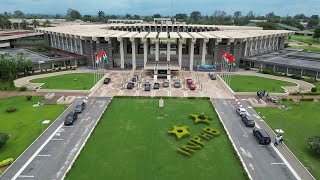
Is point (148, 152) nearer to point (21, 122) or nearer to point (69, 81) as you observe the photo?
point (21, 122)

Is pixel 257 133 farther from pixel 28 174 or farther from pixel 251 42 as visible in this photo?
pixel 251 42

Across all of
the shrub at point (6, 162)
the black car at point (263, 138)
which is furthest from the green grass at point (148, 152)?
the shrub at point (6, 162)

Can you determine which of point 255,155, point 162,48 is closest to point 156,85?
point 255,155

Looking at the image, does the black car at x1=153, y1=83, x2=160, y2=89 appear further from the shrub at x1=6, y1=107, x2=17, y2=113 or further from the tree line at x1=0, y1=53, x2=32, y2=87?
the tree line at x1=0, y1=53, x2=32, y2=87

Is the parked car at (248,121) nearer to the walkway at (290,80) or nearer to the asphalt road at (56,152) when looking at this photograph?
the walkway at (290,80)

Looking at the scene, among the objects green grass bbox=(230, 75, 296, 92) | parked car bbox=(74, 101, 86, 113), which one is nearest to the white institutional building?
green grass bbox=(230, 75, 296, 92)

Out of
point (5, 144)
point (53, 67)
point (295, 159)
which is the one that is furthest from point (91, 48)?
point (295, 159)
